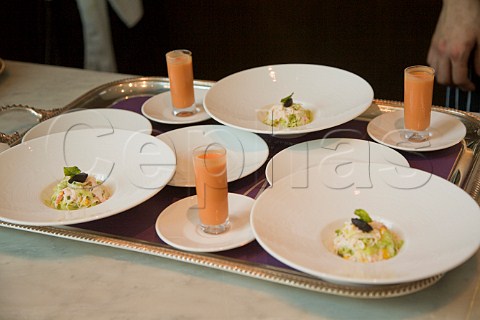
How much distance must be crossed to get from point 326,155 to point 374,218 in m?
0.32

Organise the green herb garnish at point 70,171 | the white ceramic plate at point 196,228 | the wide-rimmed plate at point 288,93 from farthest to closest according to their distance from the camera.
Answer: the wide-rimmed plate at point 288,93
the green herb garnish at point 70,171
the white ceramic plate at point 196,228

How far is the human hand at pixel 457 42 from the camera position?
2311mm

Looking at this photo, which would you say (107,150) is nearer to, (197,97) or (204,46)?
(197,97)

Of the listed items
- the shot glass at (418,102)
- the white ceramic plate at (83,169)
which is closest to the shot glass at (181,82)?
the white ceramic plate at (83,169)

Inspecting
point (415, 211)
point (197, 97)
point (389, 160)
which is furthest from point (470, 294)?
point (197, 97)

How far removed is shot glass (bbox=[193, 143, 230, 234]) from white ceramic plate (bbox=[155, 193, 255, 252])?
2 centimetres

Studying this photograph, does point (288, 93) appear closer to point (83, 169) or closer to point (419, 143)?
point (419, 143)

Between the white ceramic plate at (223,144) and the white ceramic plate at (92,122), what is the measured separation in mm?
113

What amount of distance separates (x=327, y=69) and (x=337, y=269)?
92cm

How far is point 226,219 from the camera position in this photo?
131 cm

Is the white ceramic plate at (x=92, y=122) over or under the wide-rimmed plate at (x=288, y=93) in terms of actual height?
under

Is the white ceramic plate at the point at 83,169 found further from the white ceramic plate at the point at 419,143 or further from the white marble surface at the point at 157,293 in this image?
the white ceramic plate at the point at 419,143

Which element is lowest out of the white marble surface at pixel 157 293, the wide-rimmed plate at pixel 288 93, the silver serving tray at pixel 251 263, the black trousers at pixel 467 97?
the black trousers at pixel 467 97

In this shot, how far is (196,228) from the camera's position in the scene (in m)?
1.33
